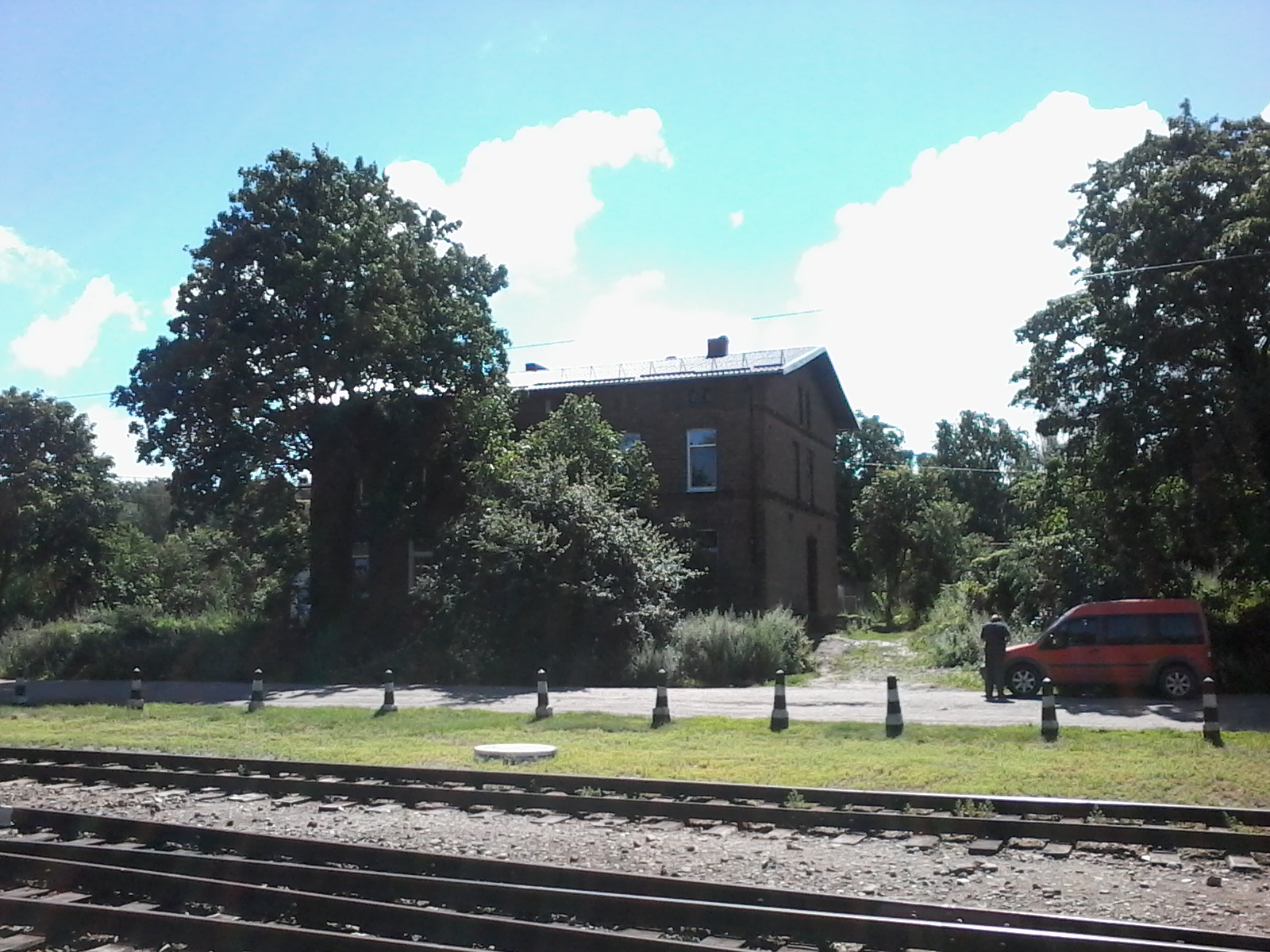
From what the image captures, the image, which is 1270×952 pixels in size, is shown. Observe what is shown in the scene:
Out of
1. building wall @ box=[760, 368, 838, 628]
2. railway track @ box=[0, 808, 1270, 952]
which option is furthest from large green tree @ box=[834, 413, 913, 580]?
railway track @ box=[0, 808, 1270, 952]

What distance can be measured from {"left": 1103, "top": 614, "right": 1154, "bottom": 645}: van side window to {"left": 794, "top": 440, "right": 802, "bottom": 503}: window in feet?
61.0

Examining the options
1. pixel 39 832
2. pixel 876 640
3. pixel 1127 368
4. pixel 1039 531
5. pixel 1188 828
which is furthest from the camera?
pixel 876 640

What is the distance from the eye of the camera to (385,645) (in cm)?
3028

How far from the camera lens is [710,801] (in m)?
11.0

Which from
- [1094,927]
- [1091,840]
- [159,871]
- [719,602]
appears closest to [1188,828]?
[1091,840]

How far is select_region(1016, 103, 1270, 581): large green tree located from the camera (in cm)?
2122

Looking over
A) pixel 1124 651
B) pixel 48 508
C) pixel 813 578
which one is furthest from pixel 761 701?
pixel 48 508

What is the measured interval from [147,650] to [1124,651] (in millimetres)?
24357

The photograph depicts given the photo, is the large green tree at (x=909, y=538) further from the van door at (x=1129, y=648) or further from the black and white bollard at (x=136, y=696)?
the black and white bollard at (x=136, y=696)

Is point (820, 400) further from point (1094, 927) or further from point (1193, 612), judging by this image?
point (1094, 927)

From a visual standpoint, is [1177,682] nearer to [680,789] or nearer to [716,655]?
[716,655]

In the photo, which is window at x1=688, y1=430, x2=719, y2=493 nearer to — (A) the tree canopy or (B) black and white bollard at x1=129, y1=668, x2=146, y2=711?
(A) the tree canopy

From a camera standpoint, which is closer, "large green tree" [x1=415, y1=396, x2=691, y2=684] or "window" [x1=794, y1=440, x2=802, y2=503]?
"large green tree" [x1=415, y1=396, x2=691, y2=684]

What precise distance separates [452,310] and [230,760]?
21212 mm
